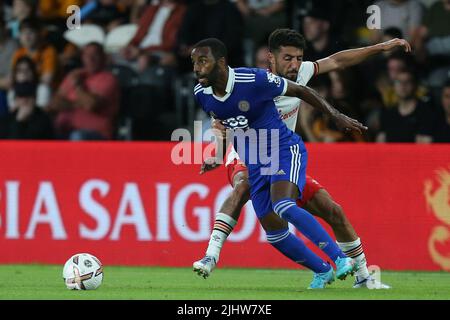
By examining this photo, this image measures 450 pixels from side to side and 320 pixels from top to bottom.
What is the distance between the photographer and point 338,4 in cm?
1541

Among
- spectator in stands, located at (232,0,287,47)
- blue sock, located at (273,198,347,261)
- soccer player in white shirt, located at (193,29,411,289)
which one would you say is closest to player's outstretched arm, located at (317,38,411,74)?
soccer player in white shirt, located at (193,29,411,289)

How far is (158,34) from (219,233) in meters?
5.93

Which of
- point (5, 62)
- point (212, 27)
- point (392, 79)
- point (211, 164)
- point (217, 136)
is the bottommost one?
point (211, 164)

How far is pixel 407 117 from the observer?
562 inches

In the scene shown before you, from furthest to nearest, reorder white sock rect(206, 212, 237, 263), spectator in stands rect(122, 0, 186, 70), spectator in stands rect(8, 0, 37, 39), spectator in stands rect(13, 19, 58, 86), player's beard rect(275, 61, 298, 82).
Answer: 1. spectator in stands rect(8, 0, 37, 39)
2. spectator in stands rect(13, 19, 58, 86)
3. spectator in stands rect(122, 0, 186, 70)
4. player's beard rect(275, 61, 298, 82)
5. white sock rect(206, 212, 237, 263)

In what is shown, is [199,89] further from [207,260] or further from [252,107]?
[207,260]

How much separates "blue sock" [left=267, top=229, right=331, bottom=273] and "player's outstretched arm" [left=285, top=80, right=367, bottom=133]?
3.78ft

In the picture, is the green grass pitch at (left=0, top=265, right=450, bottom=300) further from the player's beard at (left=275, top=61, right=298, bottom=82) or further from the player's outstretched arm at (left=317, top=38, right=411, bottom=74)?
the player's outstretched arm at (left=317, top=38, right=411, bottom=74)

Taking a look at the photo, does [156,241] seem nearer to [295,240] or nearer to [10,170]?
[10,170]

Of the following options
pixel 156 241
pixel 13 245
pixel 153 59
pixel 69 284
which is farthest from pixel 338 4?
pixel 69 284

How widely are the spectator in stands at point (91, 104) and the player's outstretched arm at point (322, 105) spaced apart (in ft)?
19.2

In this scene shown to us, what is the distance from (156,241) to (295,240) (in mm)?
3333

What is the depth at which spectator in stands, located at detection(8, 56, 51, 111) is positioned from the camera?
15773 mm

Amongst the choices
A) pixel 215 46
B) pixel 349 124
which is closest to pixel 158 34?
pixel 215 46
